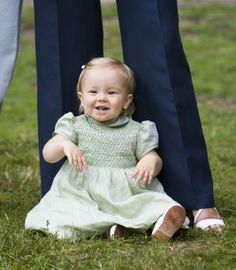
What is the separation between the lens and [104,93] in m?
3.33

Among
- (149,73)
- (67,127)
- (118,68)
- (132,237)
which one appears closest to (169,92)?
(149,73)

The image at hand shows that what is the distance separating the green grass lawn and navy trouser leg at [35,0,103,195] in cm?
46

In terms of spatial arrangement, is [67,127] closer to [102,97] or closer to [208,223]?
[102,97]

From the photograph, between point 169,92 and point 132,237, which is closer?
point 132,237

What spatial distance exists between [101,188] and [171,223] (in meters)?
0.34

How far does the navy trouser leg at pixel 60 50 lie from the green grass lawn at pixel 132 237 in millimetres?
463

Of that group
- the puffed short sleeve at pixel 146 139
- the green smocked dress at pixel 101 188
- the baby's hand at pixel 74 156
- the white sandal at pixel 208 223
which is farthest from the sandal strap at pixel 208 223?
the baby's hand at pixel 74 156

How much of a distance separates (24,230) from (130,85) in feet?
2.29

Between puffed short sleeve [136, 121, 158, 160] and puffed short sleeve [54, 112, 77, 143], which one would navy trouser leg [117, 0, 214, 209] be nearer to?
puffed short sleeve [136, 121, 158, 160]

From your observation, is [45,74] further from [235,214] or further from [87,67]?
[235,214]

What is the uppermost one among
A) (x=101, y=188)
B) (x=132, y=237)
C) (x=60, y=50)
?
(x=60, y=50)

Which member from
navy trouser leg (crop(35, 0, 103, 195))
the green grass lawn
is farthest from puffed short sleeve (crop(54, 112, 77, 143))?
the green grass lawn

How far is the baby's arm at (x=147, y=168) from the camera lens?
3246 millimetres

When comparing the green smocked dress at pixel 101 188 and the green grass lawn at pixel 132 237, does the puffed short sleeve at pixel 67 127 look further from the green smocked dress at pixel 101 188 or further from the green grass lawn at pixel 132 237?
the green grass lawn at pixel 132 237
